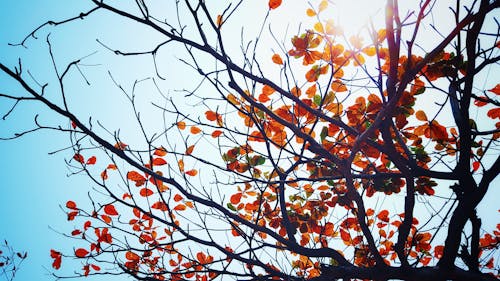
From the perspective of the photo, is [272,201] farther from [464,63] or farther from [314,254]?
[464,63]

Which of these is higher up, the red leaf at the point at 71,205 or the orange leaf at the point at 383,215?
the red leaf at the point at 71,205

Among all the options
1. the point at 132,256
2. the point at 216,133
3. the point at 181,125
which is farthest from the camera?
the point at 132,256

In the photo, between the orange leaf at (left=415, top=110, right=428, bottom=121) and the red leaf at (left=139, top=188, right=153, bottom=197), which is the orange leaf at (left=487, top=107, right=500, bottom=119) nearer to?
the orange leaf at (left=415, top=110, right=428, bottom=121)

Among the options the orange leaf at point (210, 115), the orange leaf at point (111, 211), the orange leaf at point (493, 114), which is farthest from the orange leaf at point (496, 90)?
the orange leaf at point (111, 211)

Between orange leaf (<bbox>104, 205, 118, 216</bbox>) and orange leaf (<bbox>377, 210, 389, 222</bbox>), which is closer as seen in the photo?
orange leaf (<bbox>104, 205, 118, 216</bbox>)

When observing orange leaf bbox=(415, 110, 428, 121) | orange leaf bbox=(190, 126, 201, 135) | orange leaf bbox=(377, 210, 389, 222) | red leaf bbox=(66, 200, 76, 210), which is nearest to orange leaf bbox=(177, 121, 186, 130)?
orange leaf bbox=(190, 126, 201, 135)

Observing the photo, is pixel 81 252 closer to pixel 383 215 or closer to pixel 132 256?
pixel 132 256

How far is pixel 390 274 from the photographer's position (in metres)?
2.13

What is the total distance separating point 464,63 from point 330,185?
56.5 inches

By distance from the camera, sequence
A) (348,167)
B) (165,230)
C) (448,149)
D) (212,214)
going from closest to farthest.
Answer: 1. (348,167)
2. (448,149)
3. (212,214)
4. (165,230)

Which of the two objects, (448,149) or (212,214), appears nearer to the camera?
(448,149)

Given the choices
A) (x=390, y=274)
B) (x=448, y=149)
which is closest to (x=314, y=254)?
(x=390, y=274)

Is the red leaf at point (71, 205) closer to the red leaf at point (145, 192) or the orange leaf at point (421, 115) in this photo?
the red leaf at point (145, 192)

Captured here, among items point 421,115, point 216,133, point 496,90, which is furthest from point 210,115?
point 496,90
